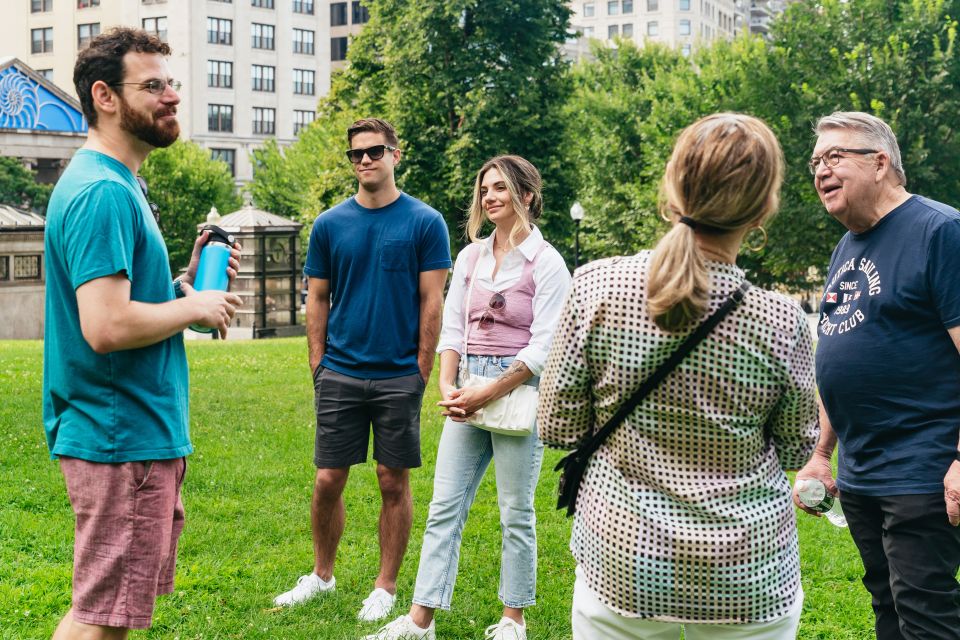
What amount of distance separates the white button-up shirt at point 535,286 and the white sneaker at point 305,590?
150 cm

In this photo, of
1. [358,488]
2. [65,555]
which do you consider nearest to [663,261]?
[65,555]

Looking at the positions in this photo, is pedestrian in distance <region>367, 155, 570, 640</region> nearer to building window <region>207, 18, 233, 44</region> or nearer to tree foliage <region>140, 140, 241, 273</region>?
tree foliage <region>140, 140, 241, 273</region>

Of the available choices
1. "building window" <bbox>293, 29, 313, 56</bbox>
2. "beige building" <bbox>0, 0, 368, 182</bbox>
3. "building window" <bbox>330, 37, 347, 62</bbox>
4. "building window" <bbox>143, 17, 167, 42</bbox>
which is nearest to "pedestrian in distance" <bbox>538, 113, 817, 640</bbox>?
"beige building" <bbox>0, 0, 368, 182</bbox>

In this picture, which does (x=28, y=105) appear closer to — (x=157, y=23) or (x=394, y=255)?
(x=394, y=255)

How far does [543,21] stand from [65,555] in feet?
92.0

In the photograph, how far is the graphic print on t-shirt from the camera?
152 inches

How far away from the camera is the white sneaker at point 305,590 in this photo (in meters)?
5.29

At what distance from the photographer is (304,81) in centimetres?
8081

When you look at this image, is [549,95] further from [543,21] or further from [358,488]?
[358,488]

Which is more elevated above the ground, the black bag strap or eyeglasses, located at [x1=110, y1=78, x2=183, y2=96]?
eyeglasses, located at [x1=110, y1=78, x2=183, y2=96]

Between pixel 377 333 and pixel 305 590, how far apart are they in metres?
1.45

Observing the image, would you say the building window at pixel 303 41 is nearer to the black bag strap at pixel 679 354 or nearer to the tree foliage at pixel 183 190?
the tree foliage at pixel 183 190

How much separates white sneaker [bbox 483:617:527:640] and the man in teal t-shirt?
2.04 m

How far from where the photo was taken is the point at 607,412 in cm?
268
